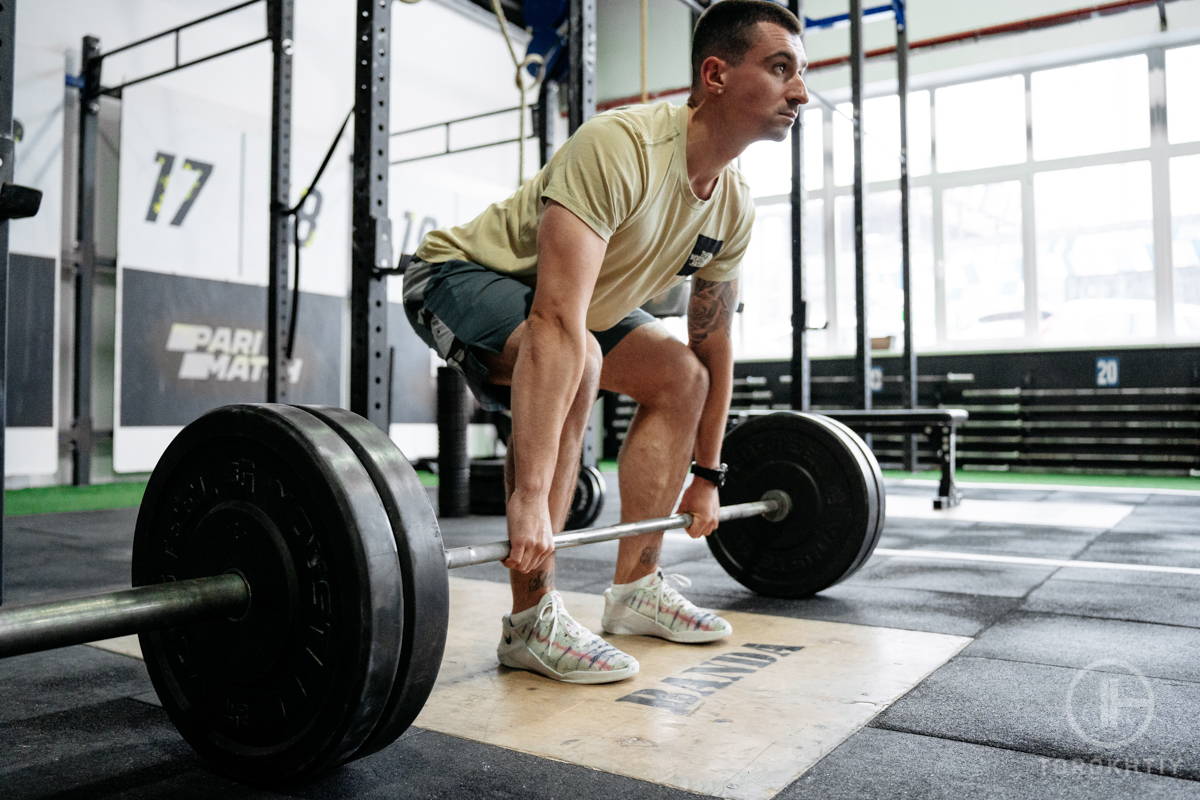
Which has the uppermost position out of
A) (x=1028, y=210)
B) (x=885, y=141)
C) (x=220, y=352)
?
(x=885, y=141)

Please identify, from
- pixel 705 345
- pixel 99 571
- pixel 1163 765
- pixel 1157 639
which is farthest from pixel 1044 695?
pixel 99 571

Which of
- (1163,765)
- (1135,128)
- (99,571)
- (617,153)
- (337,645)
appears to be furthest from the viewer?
(1135,128)

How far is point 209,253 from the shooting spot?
5.68 m

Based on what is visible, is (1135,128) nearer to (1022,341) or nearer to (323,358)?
(1022,341)

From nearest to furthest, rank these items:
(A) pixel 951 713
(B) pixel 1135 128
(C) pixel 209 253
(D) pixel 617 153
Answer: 1. (A) pixel 951 713
2. (D) pixel 617 153
3. (C) pixel 209 253
4. (B) pixel 1135 128

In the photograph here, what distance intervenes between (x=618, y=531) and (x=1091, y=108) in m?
7.37

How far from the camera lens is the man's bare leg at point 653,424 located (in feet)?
5.63

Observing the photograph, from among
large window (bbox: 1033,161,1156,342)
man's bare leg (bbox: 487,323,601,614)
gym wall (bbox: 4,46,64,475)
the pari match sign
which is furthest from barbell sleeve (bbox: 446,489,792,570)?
large window (bbox: 1033,161,1156,342)

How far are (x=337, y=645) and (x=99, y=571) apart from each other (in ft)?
6.56

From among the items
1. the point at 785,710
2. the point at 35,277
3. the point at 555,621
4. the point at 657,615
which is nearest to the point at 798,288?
the point at 657,615

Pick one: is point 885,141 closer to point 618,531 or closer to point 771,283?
point 771,283

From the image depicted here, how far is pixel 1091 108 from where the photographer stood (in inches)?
284

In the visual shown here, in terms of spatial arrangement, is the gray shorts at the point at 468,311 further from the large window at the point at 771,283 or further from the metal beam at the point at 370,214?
the large window at the point at 771,283

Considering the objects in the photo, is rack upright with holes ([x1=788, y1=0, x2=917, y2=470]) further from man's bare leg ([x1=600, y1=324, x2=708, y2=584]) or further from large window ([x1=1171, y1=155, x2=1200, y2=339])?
large window ([x1=1171, y1=155, x2=1200, y2=339])
